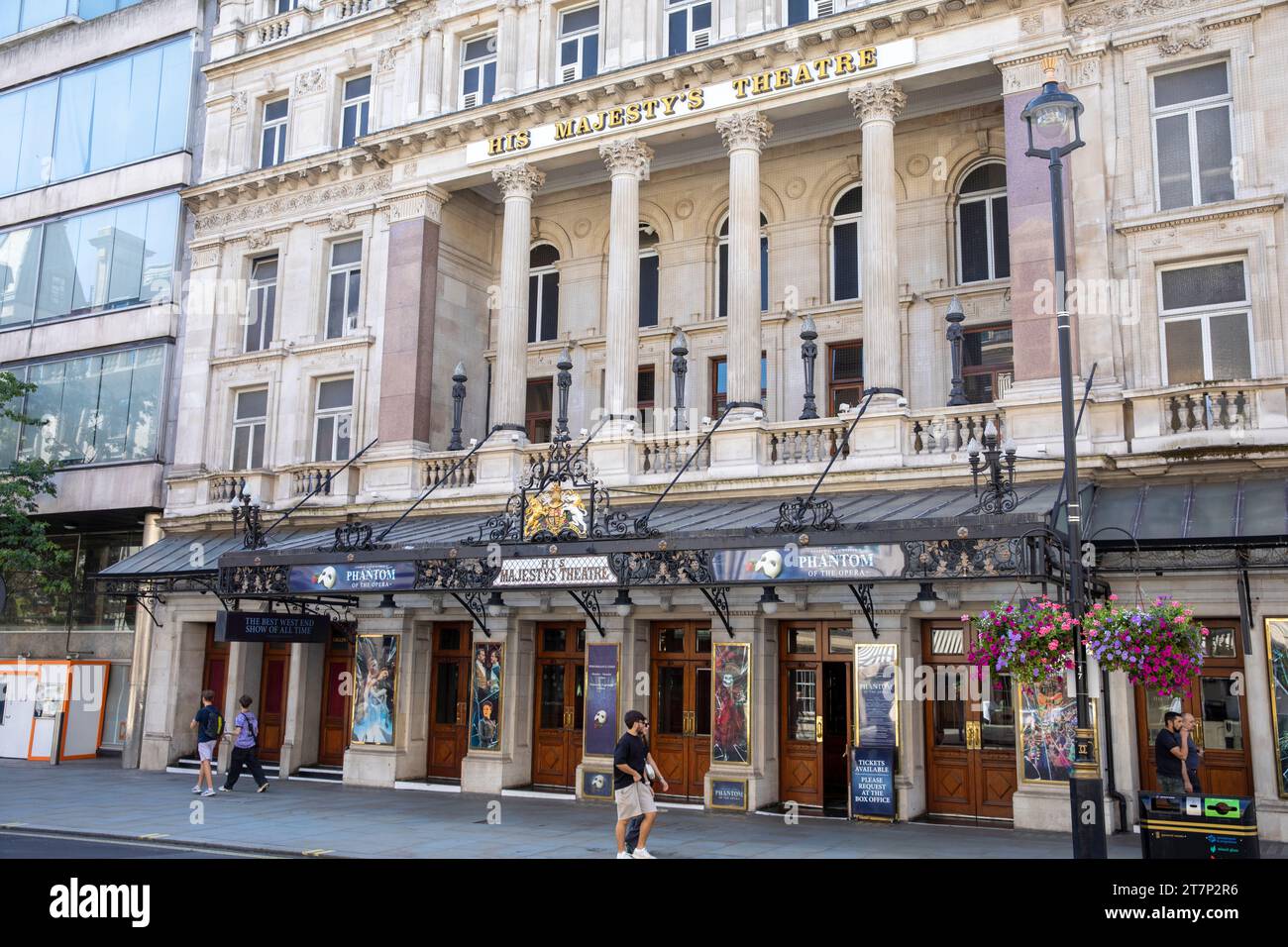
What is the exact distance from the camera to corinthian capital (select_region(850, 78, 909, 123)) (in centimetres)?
2262

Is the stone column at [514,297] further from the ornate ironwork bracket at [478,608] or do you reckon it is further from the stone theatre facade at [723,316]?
the ornate ironwork bracket at [478,608]

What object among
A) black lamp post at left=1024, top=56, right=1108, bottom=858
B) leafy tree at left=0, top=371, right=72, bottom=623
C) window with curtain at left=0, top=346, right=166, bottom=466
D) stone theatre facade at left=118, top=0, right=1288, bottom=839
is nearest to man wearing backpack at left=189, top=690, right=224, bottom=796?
stone theatre facade at left=118, top=0, right=1288, bottom=839

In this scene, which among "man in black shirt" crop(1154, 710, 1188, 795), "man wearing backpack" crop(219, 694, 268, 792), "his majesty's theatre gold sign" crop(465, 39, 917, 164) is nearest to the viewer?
"man in black shirt" crop(1154, 710, 1188, 795)

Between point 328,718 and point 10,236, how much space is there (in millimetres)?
19112

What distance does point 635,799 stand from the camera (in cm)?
1455

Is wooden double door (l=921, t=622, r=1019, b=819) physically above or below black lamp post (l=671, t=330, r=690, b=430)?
below

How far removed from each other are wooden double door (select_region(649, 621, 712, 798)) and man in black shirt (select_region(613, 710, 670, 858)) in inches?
312

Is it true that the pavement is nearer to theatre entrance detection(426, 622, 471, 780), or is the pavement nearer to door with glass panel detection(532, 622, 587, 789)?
door with glass panel detection(532, 622, 587, 789)

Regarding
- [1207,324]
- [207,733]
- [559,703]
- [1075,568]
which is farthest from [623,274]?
[1075,568]

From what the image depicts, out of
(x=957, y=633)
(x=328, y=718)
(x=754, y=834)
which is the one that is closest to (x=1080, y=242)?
(x=957, y=633)

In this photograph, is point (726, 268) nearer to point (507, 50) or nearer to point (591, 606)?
point (507, 50)

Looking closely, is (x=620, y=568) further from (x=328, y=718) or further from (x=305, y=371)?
(x=305, y=371)

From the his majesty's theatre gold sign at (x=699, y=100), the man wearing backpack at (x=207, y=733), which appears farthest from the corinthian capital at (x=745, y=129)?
the man wearing backpack at (x=207, y=733)

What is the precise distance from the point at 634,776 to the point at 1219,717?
10.1 meters
